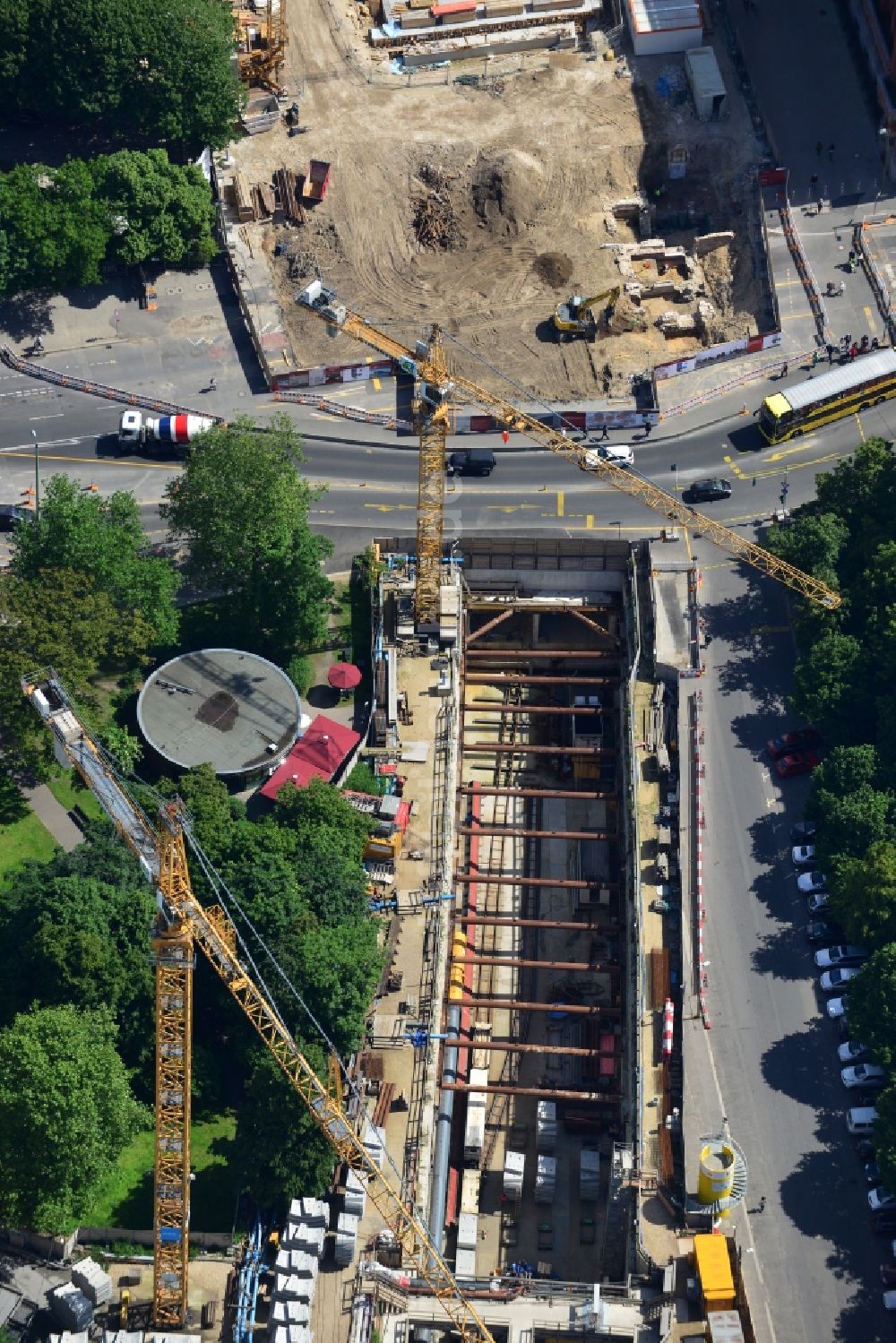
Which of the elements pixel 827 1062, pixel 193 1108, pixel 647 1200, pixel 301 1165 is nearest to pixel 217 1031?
pixel 193 1108

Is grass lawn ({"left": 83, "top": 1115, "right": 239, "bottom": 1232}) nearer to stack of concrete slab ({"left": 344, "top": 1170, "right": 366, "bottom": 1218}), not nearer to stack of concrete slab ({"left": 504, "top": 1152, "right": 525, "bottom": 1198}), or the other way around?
stack of concrete slab ({"left": 344, "top": 1170, "right": 366, "bottom": 1218})

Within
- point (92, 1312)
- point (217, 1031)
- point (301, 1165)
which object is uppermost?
point (217, 1031)

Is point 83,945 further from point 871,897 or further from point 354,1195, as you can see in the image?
point 871,897

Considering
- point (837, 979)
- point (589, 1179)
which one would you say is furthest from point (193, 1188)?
point (837, 979)

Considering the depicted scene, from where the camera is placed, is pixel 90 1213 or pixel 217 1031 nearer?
pixel 90 1213

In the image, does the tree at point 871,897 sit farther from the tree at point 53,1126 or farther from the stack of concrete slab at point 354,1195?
the tree at point 53,1126

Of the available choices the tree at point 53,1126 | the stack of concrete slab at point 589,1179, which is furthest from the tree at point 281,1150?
the stack of concrete slab at point 589,1179

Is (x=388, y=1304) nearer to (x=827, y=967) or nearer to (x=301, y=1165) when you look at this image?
(x=301, y=1165)
